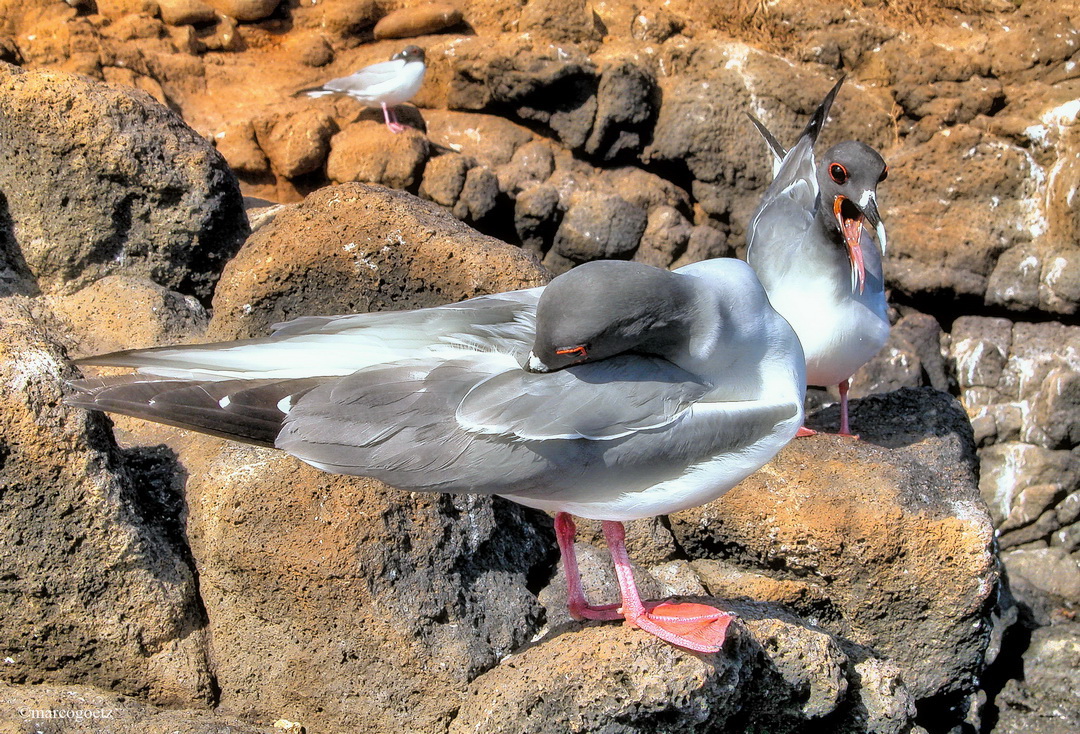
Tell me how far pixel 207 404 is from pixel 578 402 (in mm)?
1091

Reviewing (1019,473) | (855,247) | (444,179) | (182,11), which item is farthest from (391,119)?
(1019,473)

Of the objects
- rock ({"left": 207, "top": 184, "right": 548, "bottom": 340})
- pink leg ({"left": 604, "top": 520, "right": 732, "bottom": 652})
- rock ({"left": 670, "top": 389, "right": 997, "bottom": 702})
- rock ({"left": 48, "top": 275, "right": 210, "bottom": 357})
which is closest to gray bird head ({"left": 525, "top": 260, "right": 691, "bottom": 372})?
pink leg ({"left": 604, "top": 520, "right": 732, "bottom": 652})

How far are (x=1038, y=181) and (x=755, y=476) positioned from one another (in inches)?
192

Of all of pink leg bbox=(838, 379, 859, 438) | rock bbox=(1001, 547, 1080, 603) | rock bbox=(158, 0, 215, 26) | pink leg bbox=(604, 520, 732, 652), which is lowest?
rock bbox=(1001, 547, 1080, 603)

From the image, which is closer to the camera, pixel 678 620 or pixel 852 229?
pixel 678 620

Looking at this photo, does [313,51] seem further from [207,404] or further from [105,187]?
[207,404]

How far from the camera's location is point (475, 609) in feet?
11.0

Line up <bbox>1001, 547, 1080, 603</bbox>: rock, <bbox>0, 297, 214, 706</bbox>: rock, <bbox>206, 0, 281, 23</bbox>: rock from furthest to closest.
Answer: <bbox>206, 0, 281, 23</bbox>: rock → <bbox>1001, 547, 1080, 603</bbox>: rock → <bbox>0, 297, 214, 706</bbox>: rock

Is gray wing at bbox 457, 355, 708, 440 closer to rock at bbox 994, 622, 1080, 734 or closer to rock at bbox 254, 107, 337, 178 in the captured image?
rock at bbox 994, 622, 1080, 734

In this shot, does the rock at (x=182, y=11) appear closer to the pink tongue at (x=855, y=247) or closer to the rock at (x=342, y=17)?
the rock at (x=342, y=17)

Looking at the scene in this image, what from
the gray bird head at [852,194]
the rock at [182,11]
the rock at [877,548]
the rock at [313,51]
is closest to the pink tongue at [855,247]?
the gray bird head at [852,194]

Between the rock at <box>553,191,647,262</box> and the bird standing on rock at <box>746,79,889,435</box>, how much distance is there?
3.10 metres

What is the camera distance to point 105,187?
15.4ft

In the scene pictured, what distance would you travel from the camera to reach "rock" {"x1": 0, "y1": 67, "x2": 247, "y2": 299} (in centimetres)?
451
